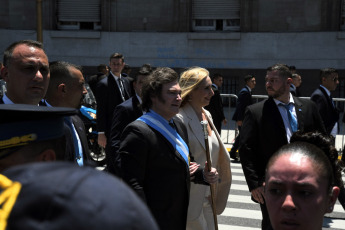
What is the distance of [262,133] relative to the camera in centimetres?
470

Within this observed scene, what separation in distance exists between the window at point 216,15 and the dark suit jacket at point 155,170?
19.4 meters

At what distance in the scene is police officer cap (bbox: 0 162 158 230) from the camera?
0.73 m

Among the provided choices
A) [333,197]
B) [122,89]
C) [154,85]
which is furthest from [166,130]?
[122,89]

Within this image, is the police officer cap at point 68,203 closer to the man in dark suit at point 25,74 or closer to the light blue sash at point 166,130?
the man in dark suit at point 25,74

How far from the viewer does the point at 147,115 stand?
3.78 m

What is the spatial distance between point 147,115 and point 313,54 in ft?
61.7

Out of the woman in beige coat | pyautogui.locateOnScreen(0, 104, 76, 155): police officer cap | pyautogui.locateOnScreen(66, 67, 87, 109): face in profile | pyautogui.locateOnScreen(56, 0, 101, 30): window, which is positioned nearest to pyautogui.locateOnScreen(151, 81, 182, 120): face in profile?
the woman in beige coat

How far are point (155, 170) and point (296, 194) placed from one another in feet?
5.21

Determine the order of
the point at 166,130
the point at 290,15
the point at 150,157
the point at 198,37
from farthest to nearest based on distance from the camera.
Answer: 1. the point at 198,37
2. the point at 290,15
3. the point at 166,130
4. the point at 150,157

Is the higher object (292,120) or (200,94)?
(200,94)

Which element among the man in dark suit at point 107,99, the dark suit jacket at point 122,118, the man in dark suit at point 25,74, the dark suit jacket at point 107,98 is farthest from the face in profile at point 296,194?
the dark suit jacket at point 107,98

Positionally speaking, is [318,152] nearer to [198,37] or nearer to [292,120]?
[292,120]

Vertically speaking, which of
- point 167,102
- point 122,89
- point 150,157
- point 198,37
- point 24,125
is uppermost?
point 198,37

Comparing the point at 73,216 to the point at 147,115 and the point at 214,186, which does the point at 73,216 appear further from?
the point at 214,186
